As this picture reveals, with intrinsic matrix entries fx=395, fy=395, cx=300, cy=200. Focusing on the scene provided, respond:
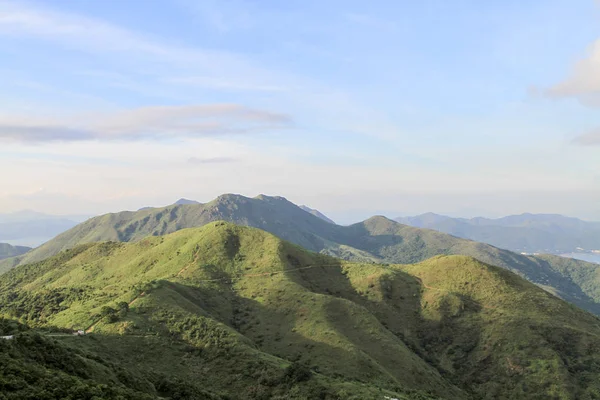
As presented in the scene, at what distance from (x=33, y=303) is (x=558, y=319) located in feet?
521

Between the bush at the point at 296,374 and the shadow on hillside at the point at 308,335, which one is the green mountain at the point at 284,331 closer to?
the bush at the point at 296,374

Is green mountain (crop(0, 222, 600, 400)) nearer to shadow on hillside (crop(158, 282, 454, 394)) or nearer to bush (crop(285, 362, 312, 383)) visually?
bush (crop(285, 362, 312, 383))

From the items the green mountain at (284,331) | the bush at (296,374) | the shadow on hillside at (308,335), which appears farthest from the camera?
the shadow on hillside at (308,335)

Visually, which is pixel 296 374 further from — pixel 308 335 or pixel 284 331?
pixel 284 331

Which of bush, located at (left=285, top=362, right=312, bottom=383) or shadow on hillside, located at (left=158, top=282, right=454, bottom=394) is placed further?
Answer: shadow on hillside, located at (left=158, top=282, right=454, bottom=394)

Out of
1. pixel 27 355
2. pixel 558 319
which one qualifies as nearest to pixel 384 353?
pixel 558 319

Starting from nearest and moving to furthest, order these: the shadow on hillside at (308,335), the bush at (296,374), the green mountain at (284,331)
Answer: the green mountain at (284,331), the bush at (296,374), the shadow on hillside at (308,335)

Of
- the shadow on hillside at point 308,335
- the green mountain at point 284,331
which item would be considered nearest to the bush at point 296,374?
the green mountain at point 284,331

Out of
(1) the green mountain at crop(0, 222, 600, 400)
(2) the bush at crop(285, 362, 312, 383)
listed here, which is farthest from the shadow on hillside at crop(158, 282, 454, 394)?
(2) the bush at crop(285, 362, 312, 383)

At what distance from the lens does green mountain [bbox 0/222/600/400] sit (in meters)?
61.9

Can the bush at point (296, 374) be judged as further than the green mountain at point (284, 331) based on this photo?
Yes

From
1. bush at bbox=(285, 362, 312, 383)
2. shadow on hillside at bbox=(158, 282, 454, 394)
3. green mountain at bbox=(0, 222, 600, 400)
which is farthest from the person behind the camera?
shadow on hillside at bbox=(158, 282, 454, 394)

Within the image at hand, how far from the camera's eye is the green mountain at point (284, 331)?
61.9 m

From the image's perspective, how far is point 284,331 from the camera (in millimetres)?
104438
